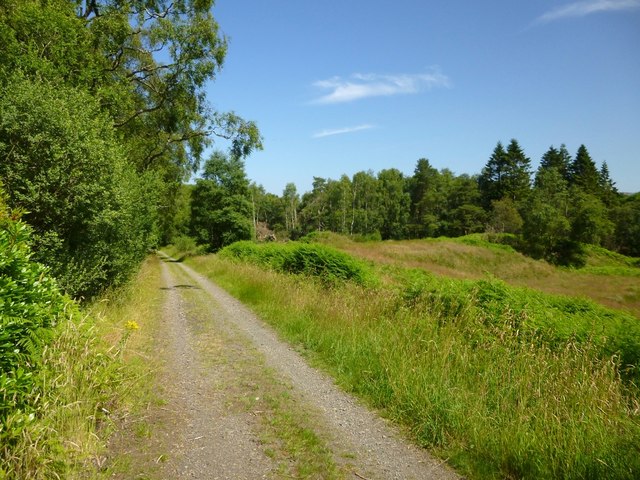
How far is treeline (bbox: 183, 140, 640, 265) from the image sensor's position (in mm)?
50156

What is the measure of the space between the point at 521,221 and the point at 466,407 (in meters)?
64.7

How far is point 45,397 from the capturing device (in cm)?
368

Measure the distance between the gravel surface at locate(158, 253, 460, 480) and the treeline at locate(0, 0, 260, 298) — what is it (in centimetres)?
316

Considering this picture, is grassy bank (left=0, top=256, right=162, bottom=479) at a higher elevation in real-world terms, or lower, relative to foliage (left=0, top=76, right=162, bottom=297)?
lower

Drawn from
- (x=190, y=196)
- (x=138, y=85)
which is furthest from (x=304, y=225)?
(x=138, y=85)

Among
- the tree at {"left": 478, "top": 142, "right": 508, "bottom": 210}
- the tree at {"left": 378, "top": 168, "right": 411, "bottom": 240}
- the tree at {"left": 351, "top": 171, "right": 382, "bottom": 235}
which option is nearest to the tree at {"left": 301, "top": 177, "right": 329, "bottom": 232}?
the tree at {"left": 351, "top": 171, "right": 382, "bottom": 235}

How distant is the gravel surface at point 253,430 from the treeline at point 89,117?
3.16m

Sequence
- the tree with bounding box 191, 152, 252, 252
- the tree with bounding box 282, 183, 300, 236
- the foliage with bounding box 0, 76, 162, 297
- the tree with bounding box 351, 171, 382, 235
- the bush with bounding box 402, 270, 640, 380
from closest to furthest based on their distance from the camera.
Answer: the bush with bounding box 402, 270, 640, 380 → the foliage with bounding box 0, 76, 162, 297 → the tree with bounding box 191, 152, 252, 252 → the tree with bounding box 351, 171, 382, 235 → the tree with bounding box 282, 183, 300, 236

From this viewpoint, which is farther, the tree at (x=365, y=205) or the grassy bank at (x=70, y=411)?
the tree at (x=365, y=205)

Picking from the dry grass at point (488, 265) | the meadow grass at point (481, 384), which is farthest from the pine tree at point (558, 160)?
the meadow grass at point (481, 384)

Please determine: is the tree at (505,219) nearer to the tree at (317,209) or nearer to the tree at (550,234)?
the tree at (550,234)

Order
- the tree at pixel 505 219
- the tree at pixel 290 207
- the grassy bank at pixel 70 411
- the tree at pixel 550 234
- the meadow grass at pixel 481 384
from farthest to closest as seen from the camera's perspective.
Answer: the tree at pixel 290 207, the tree at pixel 505 219, the tree at pixel 550 234, the meadow grass at pixel 481 384, the grassy bank at pixel 70 411

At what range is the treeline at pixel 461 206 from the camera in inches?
1975

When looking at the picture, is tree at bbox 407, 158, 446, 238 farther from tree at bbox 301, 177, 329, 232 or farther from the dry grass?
the dry grass
